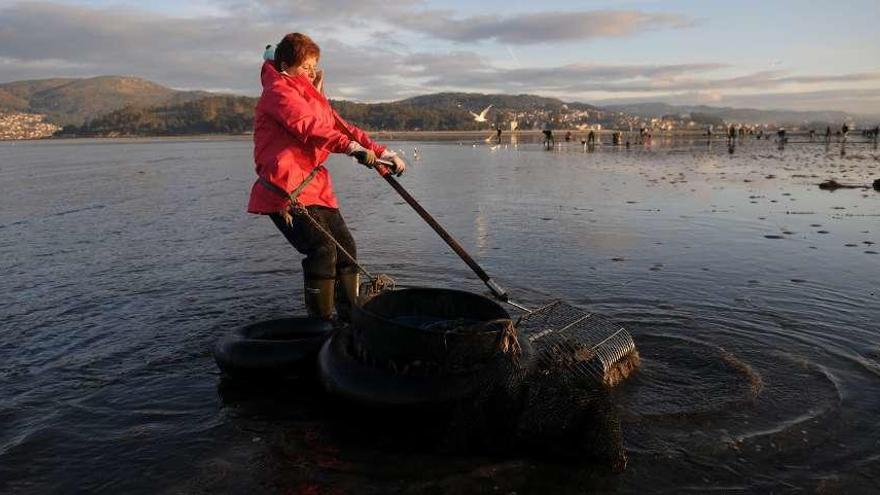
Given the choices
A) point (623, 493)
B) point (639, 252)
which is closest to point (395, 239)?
point (639, 252)

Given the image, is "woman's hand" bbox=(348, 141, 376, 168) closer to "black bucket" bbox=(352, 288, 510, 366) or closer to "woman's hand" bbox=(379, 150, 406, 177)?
"woman's hand" bbox=(379, 150, 406, 177)

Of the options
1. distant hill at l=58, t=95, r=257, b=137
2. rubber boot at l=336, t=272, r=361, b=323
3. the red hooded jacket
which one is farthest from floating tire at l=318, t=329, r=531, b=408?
distant hill at l=58, t=95, r=257, b=137

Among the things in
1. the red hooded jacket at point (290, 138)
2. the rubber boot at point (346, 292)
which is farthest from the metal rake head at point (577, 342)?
the red hooded jacket at point (290, 138)

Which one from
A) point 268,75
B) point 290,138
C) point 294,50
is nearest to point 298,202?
point 290,138

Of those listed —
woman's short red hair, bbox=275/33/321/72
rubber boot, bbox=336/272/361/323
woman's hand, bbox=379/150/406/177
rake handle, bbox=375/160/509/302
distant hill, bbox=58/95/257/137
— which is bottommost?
rubber boot, bbox=336/272/361/323

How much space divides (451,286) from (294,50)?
420cm

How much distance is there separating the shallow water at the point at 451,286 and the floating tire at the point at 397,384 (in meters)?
0.29

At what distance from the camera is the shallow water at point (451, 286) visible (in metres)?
3.97

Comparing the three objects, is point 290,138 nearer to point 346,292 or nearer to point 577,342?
point 346,292

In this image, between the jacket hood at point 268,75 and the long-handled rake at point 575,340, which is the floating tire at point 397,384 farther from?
the jacket hood at point 268,75

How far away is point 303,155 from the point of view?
5.73 m

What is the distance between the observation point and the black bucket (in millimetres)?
4406

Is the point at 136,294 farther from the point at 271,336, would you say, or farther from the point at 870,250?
the point at 870,250

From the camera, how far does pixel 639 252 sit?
10789mm
